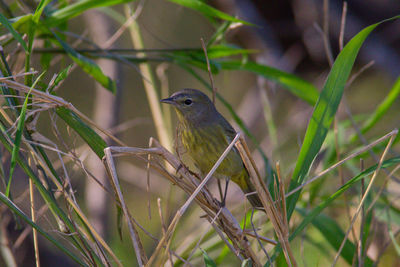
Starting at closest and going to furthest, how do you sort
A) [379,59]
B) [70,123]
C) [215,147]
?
[70,123]
[215,147]
[379,59]

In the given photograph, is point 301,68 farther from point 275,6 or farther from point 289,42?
point 275,6

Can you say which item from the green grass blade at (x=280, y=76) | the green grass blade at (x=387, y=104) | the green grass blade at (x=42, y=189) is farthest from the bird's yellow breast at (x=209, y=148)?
the green grass blade at (x=42, y=189)

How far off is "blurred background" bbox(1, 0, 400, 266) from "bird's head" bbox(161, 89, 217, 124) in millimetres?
270

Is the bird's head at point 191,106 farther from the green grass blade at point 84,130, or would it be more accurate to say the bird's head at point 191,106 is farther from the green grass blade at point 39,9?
the green grass blade at point 84,130

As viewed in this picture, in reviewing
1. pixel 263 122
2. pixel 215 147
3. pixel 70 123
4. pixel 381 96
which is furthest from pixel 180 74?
pixel 70 123

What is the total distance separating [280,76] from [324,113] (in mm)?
889

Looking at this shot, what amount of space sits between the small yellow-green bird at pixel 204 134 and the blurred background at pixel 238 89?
0.24m

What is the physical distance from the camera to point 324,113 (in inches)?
76.3

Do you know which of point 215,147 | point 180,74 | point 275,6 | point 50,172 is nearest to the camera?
point 50,172

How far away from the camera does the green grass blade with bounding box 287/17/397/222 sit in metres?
1.91

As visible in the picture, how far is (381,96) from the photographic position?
6020mm

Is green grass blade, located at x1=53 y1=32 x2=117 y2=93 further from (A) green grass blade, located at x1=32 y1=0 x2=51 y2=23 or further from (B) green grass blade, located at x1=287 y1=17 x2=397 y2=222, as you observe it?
(B) green grass blade, located at x1=287 y1=17 x2=397 y2=222

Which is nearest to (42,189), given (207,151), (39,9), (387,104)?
(39,9)

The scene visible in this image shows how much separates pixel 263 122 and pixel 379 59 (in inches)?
56.0
